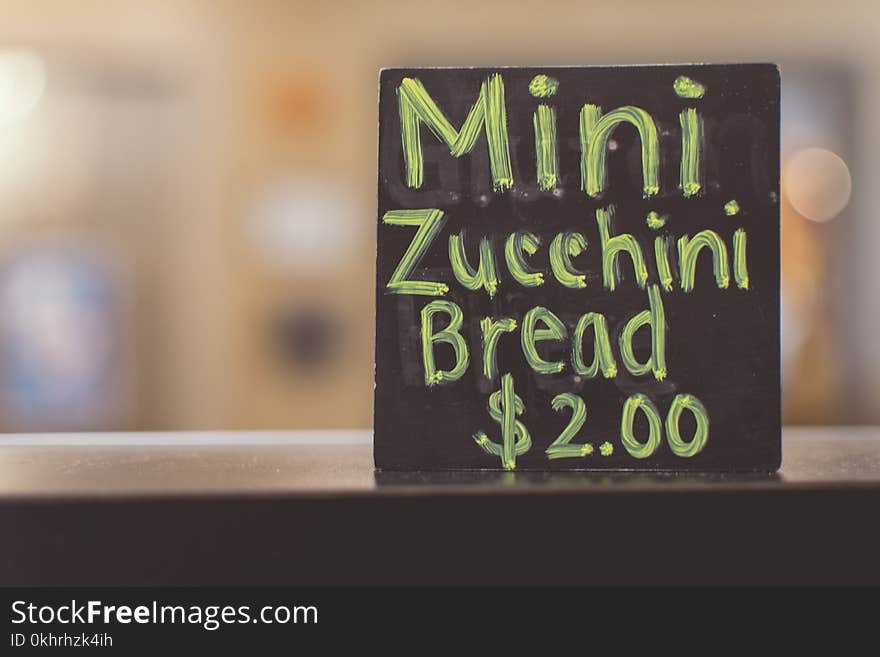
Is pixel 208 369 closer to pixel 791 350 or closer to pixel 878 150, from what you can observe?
pixel 791 350

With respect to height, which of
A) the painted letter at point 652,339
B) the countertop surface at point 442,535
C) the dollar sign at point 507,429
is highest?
the painted letter at point 652,339

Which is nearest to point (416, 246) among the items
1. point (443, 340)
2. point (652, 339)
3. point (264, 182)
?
point (443, 340)

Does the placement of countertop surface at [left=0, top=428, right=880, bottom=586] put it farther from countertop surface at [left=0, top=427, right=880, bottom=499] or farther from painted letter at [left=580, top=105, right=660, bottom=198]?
painted letter at [left=580, top=105, right=660, bottom=198]

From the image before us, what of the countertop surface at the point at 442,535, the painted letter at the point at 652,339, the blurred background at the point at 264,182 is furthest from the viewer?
the blurred background at the point at 264,182

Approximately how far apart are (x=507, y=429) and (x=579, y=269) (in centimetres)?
12

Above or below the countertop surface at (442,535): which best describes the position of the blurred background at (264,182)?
above

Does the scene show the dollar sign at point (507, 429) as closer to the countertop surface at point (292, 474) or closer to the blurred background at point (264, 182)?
the countertop surface at point (292, 474)

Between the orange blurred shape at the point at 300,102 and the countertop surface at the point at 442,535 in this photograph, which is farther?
the orange blurred shape at the point at 300,102

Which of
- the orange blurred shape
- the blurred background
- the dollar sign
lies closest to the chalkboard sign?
the dollar sign

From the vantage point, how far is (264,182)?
3.27 m

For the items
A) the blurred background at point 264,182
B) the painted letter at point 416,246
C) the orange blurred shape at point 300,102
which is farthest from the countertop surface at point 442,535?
the orange blurred shape at point 300,102

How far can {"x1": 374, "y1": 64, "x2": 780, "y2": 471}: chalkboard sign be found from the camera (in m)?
0.56

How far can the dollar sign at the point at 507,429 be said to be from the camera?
556 mm

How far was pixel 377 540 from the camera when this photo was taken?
46 cm
